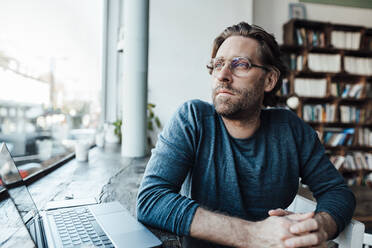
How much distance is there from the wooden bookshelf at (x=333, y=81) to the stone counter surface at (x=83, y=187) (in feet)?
10.1

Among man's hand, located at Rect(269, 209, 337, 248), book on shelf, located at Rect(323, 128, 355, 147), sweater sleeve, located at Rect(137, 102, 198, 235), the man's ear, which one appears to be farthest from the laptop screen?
book on shelf, located at Rect(323, 128, 355, 147)

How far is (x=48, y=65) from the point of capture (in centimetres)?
195

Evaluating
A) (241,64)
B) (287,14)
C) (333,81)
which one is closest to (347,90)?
(333,81)

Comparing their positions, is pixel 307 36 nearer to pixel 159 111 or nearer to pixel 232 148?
pixel 159 111

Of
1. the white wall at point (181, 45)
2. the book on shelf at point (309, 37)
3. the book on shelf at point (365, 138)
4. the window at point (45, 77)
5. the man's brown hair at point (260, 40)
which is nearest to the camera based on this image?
the man's brown hair at point (260, 40)

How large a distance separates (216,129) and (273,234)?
497 mm

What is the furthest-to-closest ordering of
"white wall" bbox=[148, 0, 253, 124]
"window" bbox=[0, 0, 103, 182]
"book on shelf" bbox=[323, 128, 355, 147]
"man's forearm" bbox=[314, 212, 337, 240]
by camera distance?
"book on shelf" bbox=[323, 128, 355, 147], "white wall" bbox=[148, 0, 253, 124], "window" bbox=[0, 0, 103, 182], "man's forearm" bbox=[314, 212, 337, 240]

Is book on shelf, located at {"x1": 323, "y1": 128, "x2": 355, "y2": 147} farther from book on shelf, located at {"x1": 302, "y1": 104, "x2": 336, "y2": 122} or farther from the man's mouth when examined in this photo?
the man's mouth

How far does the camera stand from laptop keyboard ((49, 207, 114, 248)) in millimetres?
673

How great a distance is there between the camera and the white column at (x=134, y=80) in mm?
2254

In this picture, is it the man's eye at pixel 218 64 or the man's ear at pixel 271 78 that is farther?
the man's ear at pixel 271 78

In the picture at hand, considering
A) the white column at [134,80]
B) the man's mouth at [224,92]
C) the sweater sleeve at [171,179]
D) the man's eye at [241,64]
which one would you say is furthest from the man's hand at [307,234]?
the white column at [134,80]

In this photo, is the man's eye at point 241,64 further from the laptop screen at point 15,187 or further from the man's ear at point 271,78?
the laptop screen at point 15,187

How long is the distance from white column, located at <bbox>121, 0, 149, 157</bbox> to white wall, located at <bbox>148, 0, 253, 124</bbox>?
4.89 ft
